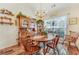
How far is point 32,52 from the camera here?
2.17m

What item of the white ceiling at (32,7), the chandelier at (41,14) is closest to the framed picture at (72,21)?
the white ceiling at (32,7)

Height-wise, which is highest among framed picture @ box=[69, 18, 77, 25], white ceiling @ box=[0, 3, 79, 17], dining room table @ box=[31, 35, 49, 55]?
white ceiling @ box=[0, 3, 79, 17]

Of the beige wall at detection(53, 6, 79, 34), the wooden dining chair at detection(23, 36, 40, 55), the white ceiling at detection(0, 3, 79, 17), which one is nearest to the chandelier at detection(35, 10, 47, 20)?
the white ceiling at detection(0, 3, 79, 17)

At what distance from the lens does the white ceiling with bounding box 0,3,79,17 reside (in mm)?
2131

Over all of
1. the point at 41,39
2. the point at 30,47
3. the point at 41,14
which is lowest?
the point at 30,47

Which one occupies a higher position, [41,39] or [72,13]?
[72,13]

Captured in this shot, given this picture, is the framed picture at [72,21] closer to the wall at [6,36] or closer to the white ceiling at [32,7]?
the white ceiling at [32,7]

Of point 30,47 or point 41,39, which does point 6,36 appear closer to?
point 30,47

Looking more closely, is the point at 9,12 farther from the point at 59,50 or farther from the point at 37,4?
the point at 59,50

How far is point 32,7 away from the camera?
214 cm

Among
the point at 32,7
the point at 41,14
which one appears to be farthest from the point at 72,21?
the point at 32,7

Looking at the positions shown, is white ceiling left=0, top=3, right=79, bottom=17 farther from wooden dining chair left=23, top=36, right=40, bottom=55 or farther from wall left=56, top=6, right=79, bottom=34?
wooden dining chair left=23, top=36, right=40, bottom=55

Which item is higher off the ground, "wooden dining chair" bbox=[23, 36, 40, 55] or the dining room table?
the dining room table

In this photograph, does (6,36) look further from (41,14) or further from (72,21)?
(72,21)
